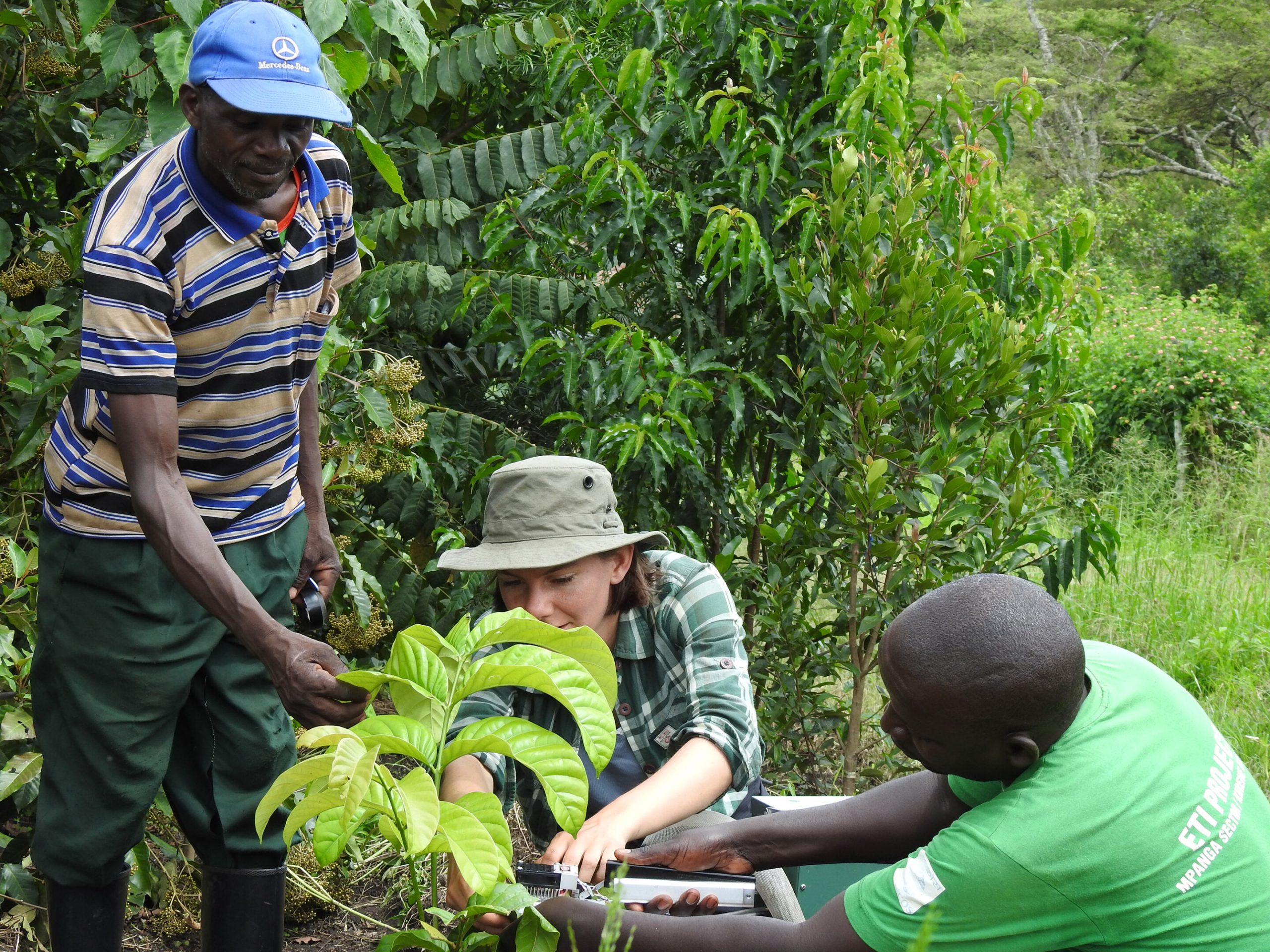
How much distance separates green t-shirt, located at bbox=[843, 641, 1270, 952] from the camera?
4.99ft

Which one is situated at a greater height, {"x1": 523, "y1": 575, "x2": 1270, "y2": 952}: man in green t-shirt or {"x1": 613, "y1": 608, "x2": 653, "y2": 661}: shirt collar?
{"x1": 523, "y1": 575, "x2": 1270, "y2": 952}: man in green t-shirt

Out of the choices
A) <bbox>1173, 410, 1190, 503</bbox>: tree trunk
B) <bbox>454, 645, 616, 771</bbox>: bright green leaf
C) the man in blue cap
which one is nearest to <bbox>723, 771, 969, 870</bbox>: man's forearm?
<bbox>454, 645, 616, 771</bbox>: bright green leaf

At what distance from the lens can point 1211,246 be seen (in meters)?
13.5

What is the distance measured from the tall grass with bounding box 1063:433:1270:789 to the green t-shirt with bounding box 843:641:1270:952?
2502 millimetres

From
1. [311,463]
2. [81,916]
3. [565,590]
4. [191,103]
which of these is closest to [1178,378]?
[565,590]

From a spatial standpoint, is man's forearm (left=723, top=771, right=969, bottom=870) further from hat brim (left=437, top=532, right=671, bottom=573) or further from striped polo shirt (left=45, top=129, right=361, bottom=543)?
striped polo shirt (left=45, top=129, right=361, bottom=543)

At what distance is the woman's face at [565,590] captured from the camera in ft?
7.29

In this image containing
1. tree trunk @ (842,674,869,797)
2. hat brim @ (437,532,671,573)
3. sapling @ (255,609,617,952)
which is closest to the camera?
sapling @ (255,609,617,952)

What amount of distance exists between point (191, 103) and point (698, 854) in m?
1.39

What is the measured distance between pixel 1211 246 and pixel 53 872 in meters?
13.8

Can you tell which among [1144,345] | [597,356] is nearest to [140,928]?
[597,356]

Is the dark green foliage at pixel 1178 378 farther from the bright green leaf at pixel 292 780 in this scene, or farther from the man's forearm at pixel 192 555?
the bright green leaf at pixel 292 780

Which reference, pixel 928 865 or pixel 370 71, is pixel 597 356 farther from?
pixel 928 865

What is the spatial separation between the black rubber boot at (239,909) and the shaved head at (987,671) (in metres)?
1.14
